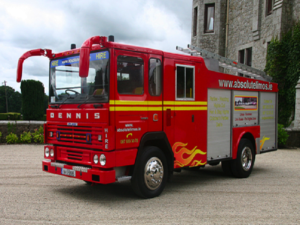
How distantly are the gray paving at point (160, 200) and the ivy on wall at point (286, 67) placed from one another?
7.73 metres

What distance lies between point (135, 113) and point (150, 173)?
1166 mm

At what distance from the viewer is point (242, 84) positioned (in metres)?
8.34

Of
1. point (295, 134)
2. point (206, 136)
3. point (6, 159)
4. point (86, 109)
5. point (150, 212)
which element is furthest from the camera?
point (295, 134)

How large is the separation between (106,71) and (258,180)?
4854mm

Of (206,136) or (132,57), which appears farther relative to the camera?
(206,136)

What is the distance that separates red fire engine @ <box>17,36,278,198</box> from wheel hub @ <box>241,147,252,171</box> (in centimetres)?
46

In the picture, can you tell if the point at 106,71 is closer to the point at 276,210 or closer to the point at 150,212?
the point at 150,212

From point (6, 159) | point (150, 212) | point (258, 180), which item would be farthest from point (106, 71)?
point (6, 159)

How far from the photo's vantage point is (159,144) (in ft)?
21.2

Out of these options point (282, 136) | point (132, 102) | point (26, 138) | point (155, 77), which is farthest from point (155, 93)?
point (26, 138)

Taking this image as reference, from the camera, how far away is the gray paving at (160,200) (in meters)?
4.99

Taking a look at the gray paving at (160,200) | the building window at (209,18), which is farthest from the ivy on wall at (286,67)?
the gray paving at (160,200)

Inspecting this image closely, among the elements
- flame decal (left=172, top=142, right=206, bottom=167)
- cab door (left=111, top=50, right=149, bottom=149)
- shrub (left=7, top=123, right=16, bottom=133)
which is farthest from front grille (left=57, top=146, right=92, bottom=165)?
shrub (left=7, top=123, right=16, bottom=133)

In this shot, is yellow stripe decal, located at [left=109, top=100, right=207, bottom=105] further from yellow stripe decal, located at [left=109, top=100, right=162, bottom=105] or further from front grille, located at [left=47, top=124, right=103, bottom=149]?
front grille, located at [left=47, top=124, right=103, bottom=149]
